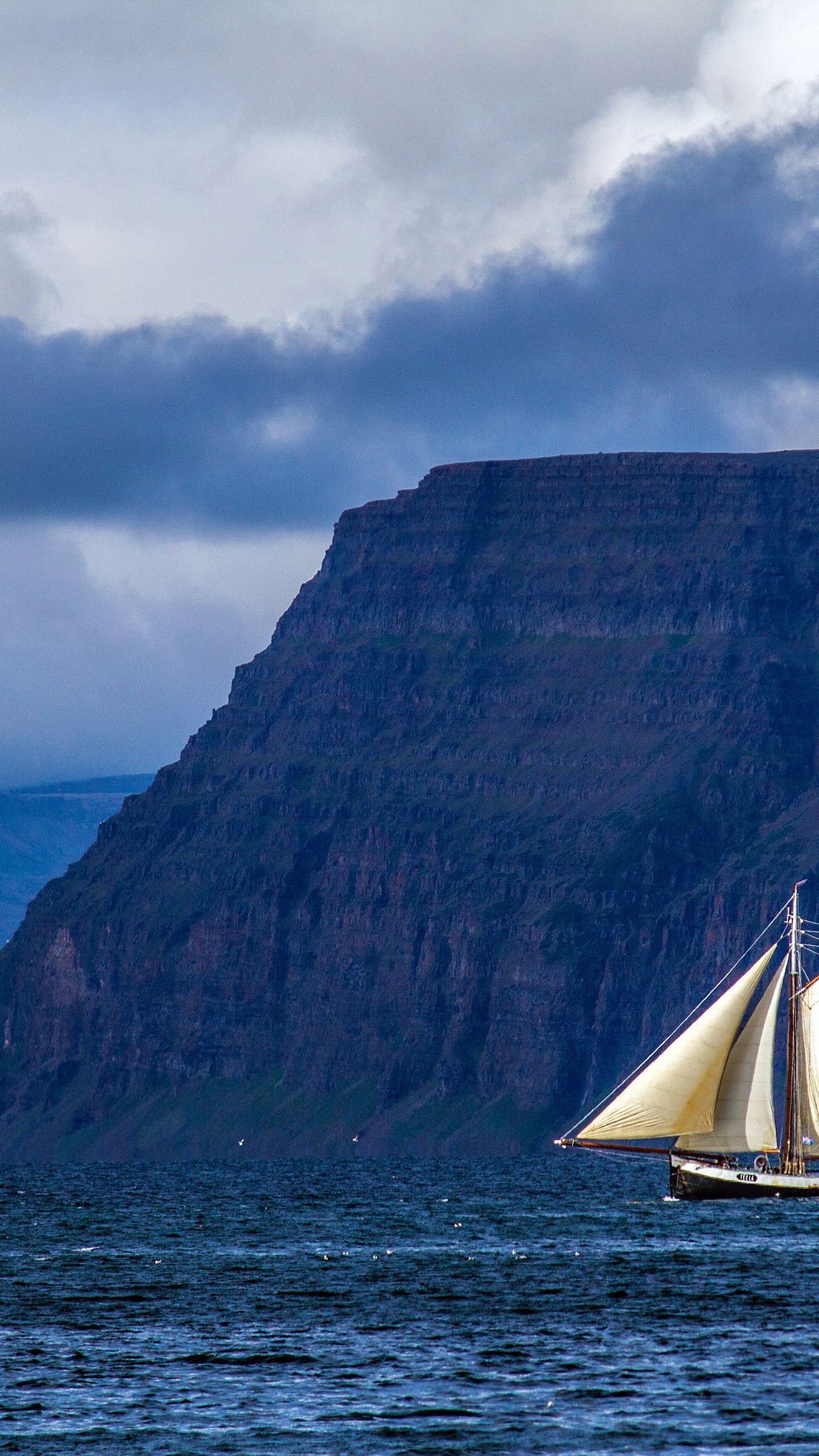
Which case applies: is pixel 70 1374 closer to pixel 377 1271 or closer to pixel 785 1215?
pixel 377 1271

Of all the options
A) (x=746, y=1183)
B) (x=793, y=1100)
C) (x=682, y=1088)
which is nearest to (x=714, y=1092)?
(x=682, y=1088)

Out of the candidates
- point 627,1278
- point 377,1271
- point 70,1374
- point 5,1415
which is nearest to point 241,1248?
point 377,1271

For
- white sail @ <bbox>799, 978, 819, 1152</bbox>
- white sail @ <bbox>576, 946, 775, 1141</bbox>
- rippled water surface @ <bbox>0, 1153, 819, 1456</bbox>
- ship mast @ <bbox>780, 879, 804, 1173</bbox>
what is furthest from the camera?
ship mast @ <bbox>780, 879, 804, 1173</bbox>

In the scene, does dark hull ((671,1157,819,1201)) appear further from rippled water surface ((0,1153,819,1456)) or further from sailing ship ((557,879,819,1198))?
rippled water surface ((0,1153,819,1456))

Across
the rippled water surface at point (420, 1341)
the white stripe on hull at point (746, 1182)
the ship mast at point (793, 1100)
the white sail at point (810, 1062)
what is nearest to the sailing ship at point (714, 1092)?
the white stripe on hull at point (746, 1182)

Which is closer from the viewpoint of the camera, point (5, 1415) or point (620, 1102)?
point (5, 1415)

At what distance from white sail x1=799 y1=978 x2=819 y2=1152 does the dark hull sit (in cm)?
289

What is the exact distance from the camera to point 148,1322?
11769cm

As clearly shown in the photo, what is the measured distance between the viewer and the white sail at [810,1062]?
16562 centimetres

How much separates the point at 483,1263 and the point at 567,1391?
153 feet

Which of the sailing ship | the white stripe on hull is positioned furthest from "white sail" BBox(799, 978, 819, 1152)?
the sailing ship

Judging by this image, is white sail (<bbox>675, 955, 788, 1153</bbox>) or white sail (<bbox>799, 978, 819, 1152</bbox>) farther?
white sail (<bbox>799, 978, 819, 1152</bbox>)

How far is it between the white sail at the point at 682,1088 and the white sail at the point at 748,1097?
60 centimetres

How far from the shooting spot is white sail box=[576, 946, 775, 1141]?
157125 mm
